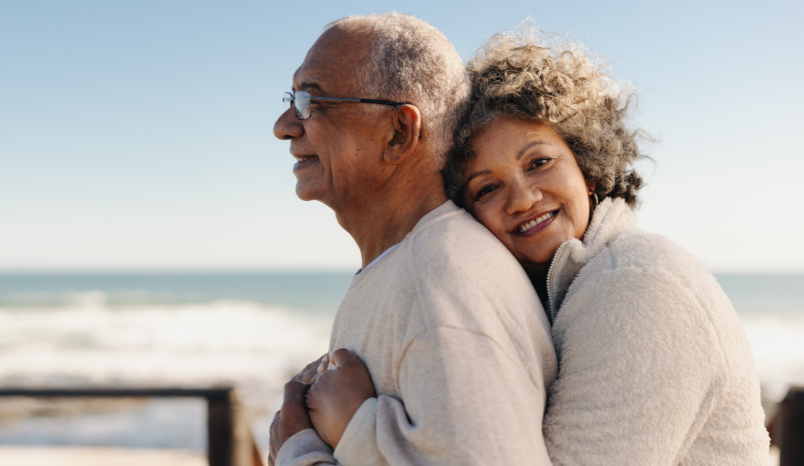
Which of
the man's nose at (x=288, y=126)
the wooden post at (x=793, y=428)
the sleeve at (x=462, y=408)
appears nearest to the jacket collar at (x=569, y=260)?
the sleeve at (x=462, y=408)

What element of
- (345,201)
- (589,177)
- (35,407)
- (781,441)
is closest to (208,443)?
(345,201)

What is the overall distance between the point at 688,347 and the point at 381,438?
660 millimetres

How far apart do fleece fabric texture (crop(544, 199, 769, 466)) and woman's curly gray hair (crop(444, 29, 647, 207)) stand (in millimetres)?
438

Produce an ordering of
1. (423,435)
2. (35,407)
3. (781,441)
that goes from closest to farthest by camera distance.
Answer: (423,435) < (781,441) < (35,407)

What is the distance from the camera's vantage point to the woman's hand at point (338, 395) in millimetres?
1194

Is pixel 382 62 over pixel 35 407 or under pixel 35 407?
over

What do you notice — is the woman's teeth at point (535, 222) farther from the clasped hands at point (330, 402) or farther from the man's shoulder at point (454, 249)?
the clasped hands at point (330, 402)

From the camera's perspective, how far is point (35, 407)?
32.9 ft

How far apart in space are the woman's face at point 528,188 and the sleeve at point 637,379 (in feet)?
1.17

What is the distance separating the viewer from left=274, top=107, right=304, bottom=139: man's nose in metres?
1.69

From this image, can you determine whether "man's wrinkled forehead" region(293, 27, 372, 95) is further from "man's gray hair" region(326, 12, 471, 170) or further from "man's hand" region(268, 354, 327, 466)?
"man's hand" region(268, 354, 327, 466)

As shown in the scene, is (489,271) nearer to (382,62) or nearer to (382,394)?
(382,394)

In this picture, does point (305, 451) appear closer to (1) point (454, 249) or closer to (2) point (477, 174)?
(1) point (454, 249)

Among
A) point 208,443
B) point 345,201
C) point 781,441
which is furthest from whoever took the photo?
point 208,443
